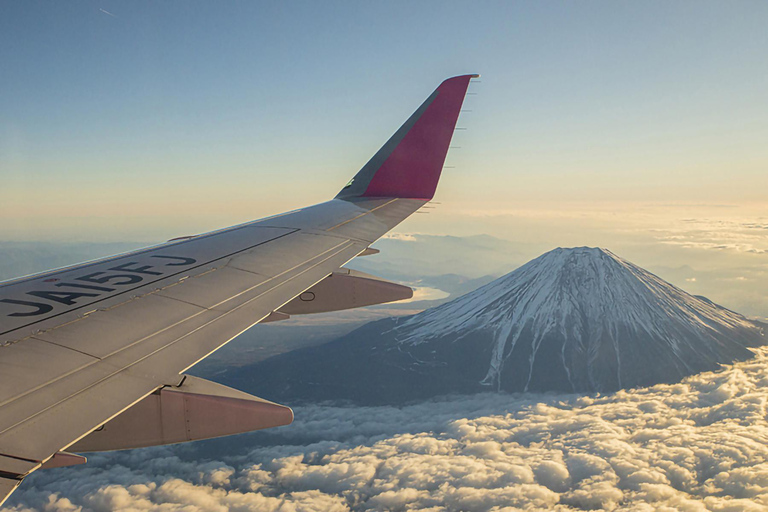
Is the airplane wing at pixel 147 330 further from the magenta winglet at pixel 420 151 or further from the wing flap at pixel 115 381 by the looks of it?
the magenta winglet at pixel 420 151

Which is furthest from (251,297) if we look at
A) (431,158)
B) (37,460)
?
(431,158)

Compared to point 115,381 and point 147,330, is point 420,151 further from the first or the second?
point 115,381

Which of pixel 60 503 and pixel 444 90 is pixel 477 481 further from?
pixel 444 90

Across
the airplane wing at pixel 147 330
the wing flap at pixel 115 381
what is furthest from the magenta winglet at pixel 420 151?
the wing flap at pixel 115 381

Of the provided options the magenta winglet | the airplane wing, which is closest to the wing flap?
the airplane wing

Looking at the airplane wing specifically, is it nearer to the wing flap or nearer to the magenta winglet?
the wing flap
